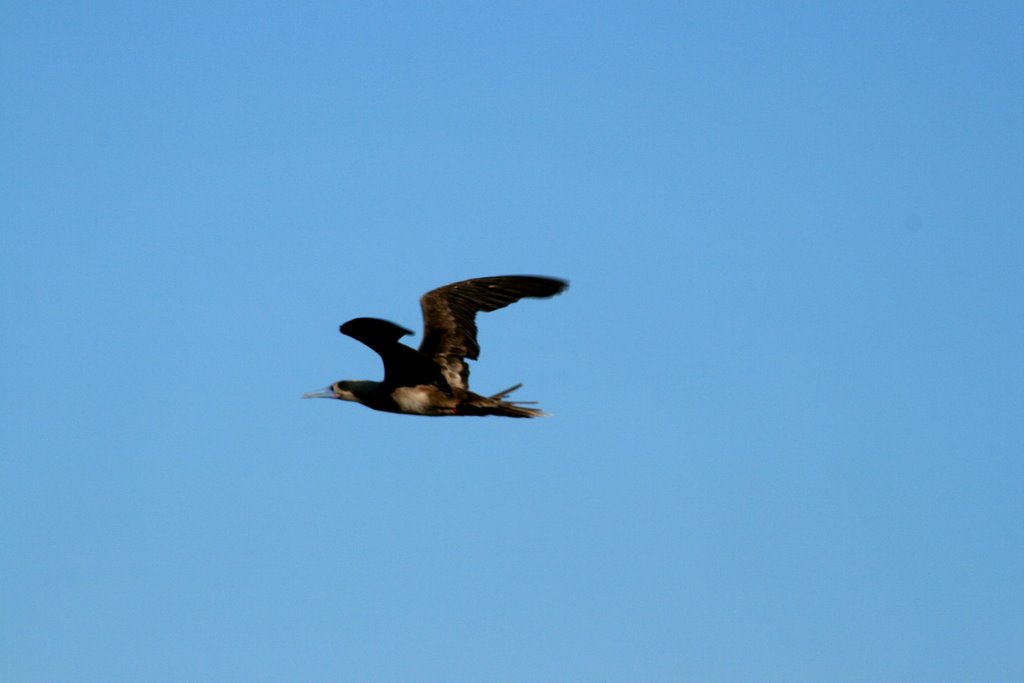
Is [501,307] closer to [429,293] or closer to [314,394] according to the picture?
[429,293]

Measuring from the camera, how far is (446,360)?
74.9 feet

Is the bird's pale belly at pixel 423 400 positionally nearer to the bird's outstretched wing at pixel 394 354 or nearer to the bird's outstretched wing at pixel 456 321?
the bird's outstretched wing at pixel 394 354

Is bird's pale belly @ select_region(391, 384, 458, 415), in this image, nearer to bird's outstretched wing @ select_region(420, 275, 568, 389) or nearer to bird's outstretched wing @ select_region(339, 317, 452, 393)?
bird's outstretched wing @ select_region(339, 317, 452, 393)

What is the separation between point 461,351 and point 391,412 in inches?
49.3

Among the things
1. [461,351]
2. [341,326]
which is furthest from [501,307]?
Result: [341,326]

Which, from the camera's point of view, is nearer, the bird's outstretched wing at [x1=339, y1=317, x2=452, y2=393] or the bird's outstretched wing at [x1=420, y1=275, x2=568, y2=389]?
the bird's outstretched wing at [x1=339, y1=317, x2=452, y2=393]

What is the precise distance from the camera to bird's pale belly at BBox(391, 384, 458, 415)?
2259cm

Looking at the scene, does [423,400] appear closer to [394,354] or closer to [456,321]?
[394,354]

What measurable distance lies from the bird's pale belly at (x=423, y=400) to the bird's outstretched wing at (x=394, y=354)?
8 cm

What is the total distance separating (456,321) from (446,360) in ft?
1.75

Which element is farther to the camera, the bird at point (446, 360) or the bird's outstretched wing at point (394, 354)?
the bird at point (446, 360)

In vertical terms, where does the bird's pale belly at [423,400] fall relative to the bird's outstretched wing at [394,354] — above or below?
below

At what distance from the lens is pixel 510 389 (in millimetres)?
22578

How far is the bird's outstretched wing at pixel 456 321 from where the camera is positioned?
22.7 metres
